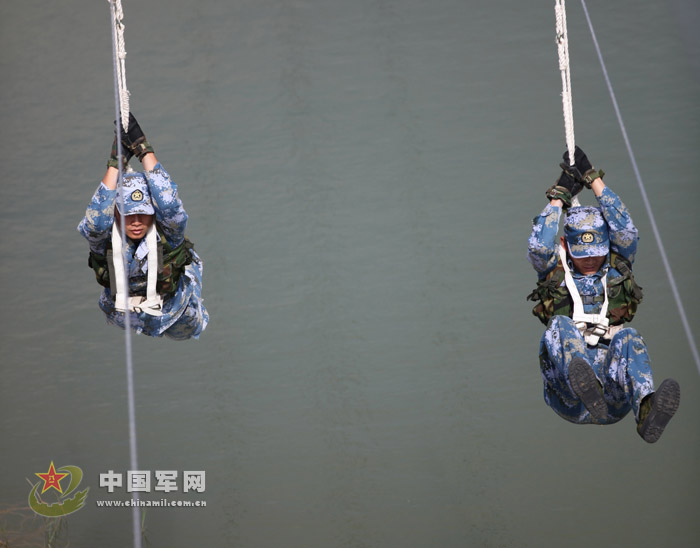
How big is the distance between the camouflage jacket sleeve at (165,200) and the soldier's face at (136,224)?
43 mm

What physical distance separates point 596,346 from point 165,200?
1.64 meters

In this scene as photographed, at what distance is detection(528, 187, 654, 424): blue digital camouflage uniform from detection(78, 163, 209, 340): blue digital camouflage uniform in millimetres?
1257

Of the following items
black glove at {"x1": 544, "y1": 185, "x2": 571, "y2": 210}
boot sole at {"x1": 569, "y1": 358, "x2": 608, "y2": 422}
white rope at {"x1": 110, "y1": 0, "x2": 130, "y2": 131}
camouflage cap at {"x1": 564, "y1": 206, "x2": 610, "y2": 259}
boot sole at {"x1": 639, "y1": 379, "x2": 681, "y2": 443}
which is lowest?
boot sole at {"x1": 639, "y1": 379, "x2": 681, "y2": 443}

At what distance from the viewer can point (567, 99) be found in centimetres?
408

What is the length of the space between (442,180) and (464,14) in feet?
3.34

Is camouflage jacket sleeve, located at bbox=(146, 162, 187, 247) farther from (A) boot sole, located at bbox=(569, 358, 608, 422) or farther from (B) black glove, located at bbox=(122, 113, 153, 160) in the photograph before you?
(A) boot sole, located at bbox=(569, 358, 608, 422)

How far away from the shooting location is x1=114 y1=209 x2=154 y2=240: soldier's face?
396cm

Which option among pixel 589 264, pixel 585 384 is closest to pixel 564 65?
pixel 589 264

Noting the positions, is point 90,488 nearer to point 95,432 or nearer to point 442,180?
point 95,432

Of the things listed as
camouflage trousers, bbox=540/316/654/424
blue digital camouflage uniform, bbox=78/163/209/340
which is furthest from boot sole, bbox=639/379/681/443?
blue digital camouflage uniform, bbox=78/163/209/340

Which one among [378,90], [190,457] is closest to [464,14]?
[378,90]

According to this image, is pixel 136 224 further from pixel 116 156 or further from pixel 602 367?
pixel 602 367

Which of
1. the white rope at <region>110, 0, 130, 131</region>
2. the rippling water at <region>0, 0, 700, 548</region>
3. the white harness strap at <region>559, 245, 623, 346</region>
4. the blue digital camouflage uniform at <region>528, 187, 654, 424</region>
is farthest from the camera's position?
the rippling water at <region>0, 0, 700, 548</region>

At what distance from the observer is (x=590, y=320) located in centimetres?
409
